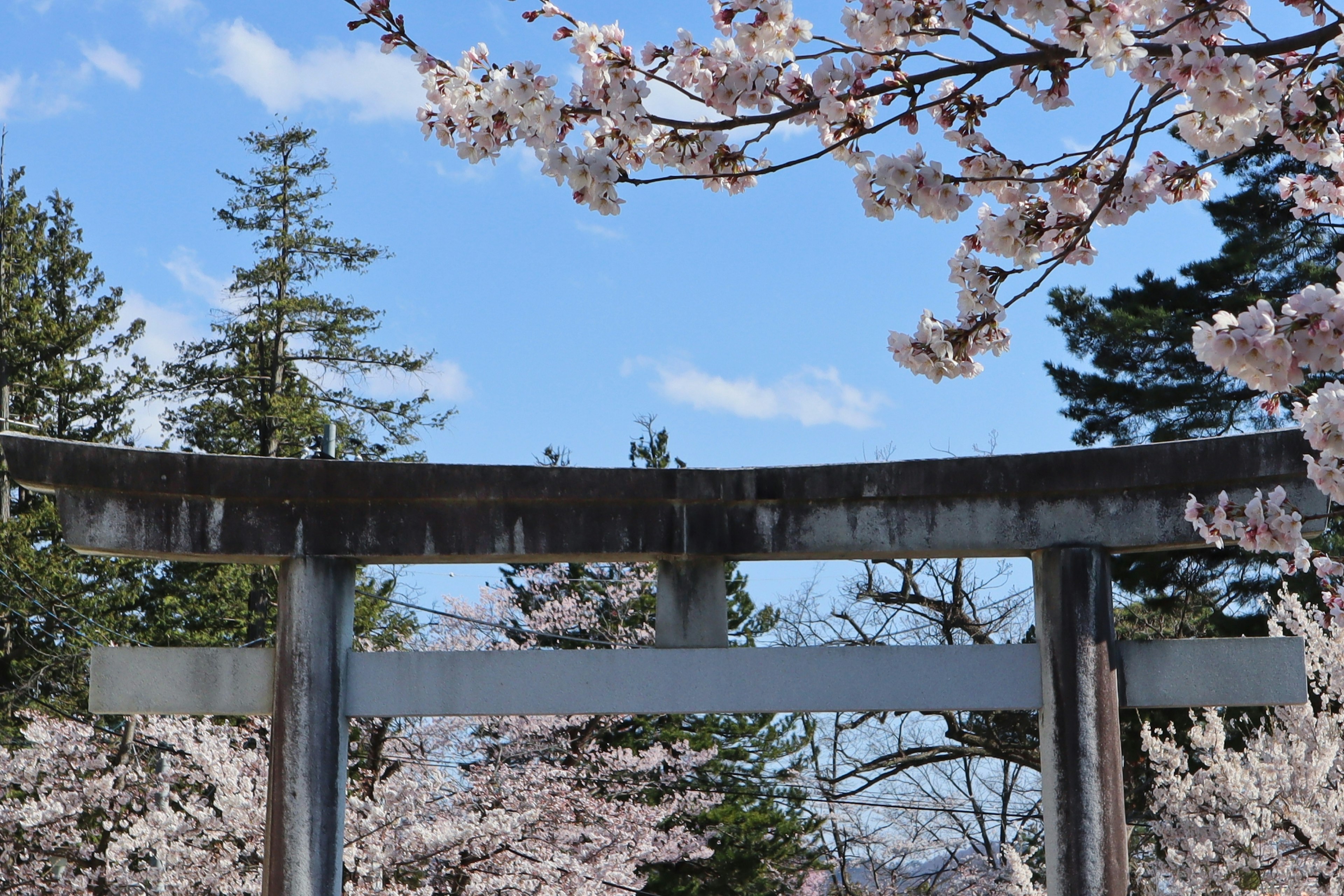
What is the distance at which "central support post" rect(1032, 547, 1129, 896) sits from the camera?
215 inches

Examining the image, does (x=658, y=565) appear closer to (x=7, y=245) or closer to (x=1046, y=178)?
(x=1046, y=178)

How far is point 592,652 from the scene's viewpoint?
564 centimetres

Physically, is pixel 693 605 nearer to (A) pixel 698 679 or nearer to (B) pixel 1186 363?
(A) pixel 698 679

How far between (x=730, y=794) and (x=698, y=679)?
35.0 feet

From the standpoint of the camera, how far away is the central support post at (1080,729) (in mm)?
5465

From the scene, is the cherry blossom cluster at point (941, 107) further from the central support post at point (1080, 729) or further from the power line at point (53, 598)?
the power line at point (53, 598)

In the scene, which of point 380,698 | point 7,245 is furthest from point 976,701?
point 7,245

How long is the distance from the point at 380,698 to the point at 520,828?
6028 millimetres

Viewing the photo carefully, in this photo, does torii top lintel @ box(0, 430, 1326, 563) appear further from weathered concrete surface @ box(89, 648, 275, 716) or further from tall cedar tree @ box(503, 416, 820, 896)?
tall cedar tree @ box(503, 416, 820, 896)

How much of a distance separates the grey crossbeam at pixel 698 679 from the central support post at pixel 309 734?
5.1 inches

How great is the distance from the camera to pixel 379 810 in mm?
10539

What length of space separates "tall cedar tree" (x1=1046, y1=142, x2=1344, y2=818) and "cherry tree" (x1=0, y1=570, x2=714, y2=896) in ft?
19.4

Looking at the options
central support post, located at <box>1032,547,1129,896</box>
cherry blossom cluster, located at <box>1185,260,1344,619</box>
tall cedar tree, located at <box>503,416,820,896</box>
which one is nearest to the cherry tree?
tall cedar tree, located at <box>503,416,820,896</box>

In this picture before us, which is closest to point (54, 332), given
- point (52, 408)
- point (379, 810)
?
point (52, 408)
